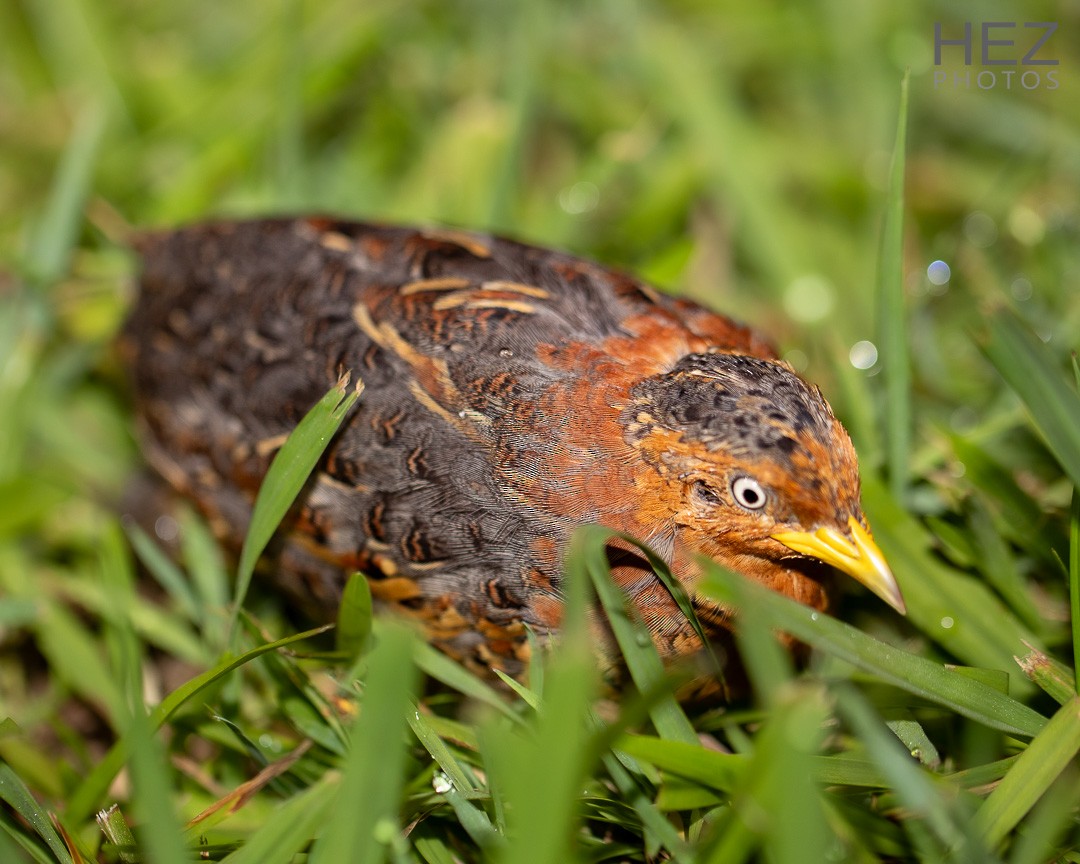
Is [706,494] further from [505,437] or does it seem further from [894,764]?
[894,764]

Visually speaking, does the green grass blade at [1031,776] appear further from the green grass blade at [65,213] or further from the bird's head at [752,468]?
the green grass blade at [65,213]

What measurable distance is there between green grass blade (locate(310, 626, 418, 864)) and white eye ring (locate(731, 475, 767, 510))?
80 centimetres

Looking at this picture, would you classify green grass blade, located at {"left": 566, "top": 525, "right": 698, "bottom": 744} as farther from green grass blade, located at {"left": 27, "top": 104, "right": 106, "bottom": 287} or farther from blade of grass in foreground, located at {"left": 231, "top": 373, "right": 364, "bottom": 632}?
green grass blade, located at {"left": 27, "top": 104, "right": 106, "bottom": 287}

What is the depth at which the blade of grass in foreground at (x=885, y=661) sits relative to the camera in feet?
6.33

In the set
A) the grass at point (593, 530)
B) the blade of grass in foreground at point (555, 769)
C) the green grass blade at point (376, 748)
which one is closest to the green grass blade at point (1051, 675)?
the grass at point (593, 530)

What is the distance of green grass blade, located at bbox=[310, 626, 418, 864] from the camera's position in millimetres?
1828

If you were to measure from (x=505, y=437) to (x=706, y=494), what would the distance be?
19.3 inches

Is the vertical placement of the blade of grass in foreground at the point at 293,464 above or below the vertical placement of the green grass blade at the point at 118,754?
above

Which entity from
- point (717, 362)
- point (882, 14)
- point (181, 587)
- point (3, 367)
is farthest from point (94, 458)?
point (882, 14)

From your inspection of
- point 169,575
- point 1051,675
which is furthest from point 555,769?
point 169,575

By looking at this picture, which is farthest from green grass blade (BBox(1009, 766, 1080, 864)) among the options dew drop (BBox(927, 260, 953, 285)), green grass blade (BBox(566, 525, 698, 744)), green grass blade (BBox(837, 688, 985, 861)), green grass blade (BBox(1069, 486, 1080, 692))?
dew drop (BBox(927, 260, 953, 285))

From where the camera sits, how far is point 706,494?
7.47ft

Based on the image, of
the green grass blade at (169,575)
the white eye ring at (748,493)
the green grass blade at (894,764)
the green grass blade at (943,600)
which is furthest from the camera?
the green grass blade at (169,575)

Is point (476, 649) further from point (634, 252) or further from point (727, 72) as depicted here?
point (727, 72)
